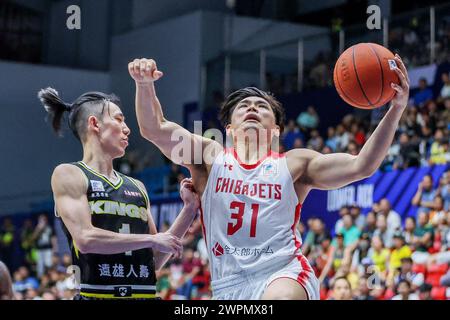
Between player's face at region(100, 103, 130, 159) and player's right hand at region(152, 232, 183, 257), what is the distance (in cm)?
75

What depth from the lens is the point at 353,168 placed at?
5.35 metres

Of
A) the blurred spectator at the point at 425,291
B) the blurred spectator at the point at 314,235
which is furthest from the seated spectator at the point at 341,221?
the blurred spectator at the point at 425,291

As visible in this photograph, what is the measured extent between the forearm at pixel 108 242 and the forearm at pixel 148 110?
660mm

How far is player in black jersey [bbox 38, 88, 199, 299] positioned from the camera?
5469 mm

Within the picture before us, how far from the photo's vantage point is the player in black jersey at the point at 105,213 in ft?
17.9

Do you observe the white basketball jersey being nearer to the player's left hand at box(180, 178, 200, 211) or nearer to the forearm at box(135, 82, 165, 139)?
the player's left hand at box(180, 178, 200, 211)

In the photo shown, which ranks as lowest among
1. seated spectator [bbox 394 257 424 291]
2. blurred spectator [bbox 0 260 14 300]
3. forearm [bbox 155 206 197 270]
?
A: seated spectator [bbox 394 257 424 291]

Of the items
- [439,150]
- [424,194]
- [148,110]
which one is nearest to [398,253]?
[424,194]

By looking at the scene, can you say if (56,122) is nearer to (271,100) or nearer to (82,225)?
(82,225)

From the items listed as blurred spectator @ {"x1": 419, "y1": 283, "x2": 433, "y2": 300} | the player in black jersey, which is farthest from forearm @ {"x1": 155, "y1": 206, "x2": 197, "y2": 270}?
blurred spectator @ {"x1": 419, "y1": 283, "x2": 433, "y2": 300}

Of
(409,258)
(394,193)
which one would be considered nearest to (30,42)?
(394,193)

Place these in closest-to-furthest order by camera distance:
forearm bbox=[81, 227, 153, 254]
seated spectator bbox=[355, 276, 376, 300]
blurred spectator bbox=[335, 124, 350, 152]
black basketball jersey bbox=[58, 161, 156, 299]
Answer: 1. forearm bbox=[81, 227, 153, 254]
2. black basketball jersey bbox=[58, 161, 156, 299]
3. seated spectator bbox=[355, 276, 376, 300]
4. blurred spectator bbox=[335, 124, 350, 152]

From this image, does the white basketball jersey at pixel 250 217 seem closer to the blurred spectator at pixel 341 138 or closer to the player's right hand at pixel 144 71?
the player's right hand at pixel 144 71

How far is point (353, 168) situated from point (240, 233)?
0.79 meters
